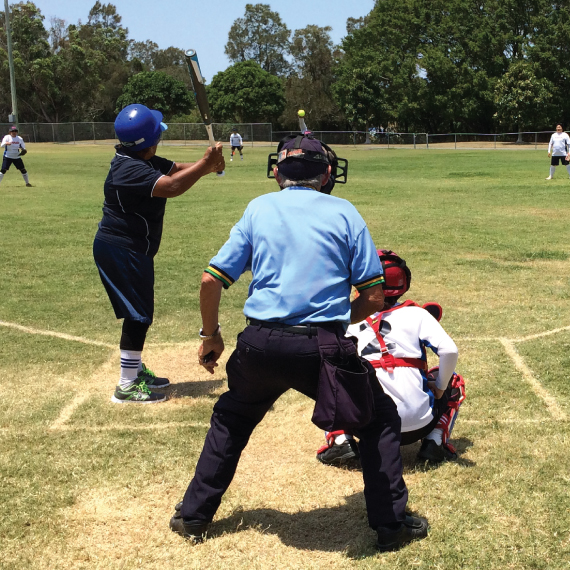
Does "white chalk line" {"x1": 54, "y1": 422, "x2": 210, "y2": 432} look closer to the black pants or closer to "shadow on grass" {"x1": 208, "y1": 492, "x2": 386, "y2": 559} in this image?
"shadow on grass" {"x1": 208, "y1": 492, "x2": 386, "y2": 559}

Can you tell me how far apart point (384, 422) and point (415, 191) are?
17424 millimetres

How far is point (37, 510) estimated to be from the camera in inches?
157

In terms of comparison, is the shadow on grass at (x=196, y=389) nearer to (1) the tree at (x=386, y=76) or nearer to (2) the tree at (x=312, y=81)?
(1) the tree at (x=386, y=76)

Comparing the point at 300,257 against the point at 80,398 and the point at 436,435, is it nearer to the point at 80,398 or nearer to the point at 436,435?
the point at 436,435

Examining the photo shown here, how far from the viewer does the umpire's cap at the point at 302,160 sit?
3471 millimetres

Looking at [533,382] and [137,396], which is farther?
[533,382]

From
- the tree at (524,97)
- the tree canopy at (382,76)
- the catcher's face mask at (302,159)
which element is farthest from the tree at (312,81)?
the catcher's face mask at (302,159)

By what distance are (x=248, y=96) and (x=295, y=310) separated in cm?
7317

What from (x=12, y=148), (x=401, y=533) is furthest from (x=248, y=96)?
(x=401, y=533)

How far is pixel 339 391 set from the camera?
3143mm

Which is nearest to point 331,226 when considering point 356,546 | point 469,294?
point 356,546

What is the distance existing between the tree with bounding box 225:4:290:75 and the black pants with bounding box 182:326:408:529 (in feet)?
335

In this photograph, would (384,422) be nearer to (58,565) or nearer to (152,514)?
(152,514)

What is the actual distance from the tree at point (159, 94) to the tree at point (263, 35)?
2708cm
